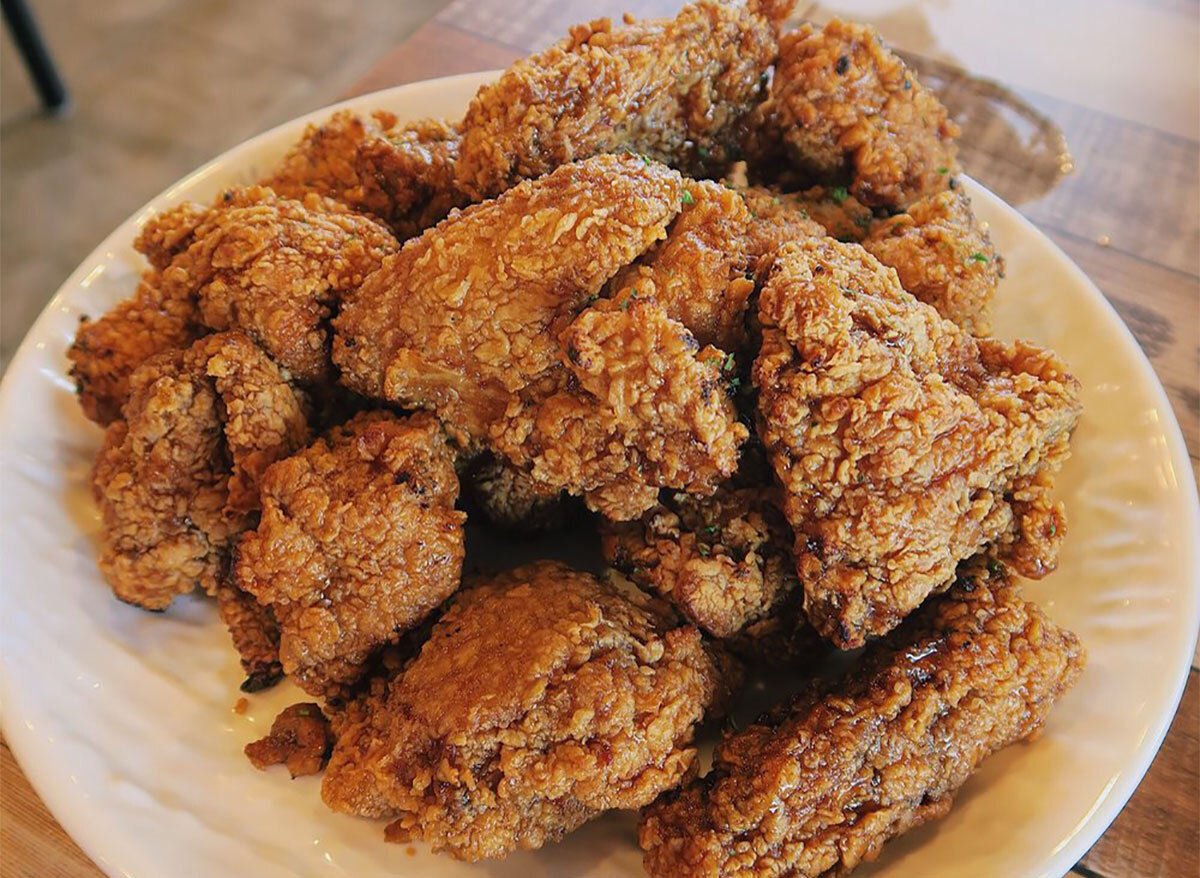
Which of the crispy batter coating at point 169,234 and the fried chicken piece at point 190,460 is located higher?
the crispy batter coating at point 169,234

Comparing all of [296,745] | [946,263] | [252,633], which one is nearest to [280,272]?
[252,633]

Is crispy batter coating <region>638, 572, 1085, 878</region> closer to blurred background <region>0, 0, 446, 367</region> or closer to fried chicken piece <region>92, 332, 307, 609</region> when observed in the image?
fried chicken piece <region>92, 332, 307, 609</region>

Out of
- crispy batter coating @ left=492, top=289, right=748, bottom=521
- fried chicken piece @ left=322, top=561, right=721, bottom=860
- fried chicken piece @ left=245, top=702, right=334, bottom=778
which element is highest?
crispy batter coating @ left=492, top=289, right=748, bottom=521

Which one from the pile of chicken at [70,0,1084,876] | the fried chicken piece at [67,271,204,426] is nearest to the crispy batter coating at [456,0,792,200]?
the pile of chicken at [70,0,1084,876]

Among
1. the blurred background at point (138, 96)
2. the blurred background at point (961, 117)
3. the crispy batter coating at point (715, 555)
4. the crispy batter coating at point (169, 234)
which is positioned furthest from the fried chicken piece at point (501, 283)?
the blurred background at point (138, 96)

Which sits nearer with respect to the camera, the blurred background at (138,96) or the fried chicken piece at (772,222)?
the fried chicken piece at (772,222)

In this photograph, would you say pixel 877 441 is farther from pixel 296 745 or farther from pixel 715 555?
pixel 296 745

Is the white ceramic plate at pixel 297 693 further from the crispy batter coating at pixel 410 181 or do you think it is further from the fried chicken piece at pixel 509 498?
the crispy batter coating at pixel 410 181
